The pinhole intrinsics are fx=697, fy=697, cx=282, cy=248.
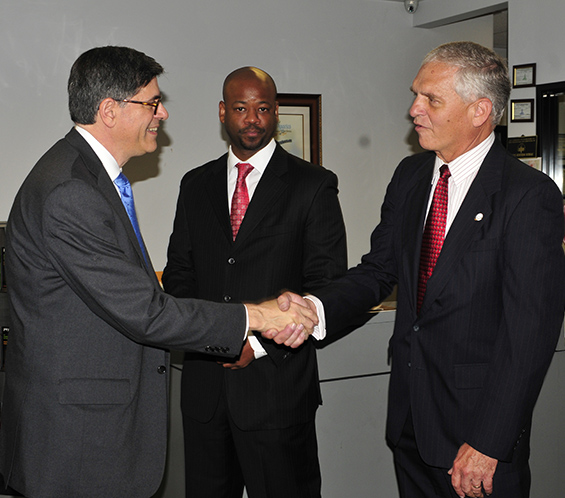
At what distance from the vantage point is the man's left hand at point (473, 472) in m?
1.90

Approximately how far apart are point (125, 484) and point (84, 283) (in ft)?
2.05

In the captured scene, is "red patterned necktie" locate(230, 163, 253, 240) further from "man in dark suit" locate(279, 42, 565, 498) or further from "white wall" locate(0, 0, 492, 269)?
"white wall" locate(0, 0, 492, 269)

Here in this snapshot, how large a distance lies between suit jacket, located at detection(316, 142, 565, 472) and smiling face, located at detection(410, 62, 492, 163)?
0.29ft

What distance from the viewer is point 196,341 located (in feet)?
7.05

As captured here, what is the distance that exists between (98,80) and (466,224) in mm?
1221

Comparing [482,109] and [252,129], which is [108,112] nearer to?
[252,129]

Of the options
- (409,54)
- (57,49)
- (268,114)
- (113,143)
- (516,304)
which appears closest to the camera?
(516,304)

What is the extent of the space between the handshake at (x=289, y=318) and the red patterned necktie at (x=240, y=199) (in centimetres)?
40

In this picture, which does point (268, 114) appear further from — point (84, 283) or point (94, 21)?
point (94, 21)

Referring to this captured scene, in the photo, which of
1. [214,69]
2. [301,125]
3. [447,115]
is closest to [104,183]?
[447,115]

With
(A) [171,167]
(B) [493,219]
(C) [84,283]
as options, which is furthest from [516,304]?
(A) [171,167]

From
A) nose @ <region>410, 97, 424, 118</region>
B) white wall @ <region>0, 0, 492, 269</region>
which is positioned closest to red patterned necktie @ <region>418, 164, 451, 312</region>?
nose @ <region>410, 97, 424, 118</region>

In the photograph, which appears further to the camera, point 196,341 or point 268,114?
point 268,114

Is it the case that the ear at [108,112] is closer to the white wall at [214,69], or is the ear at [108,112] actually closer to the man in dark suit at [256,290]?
the man in dark suit at [256,290]
